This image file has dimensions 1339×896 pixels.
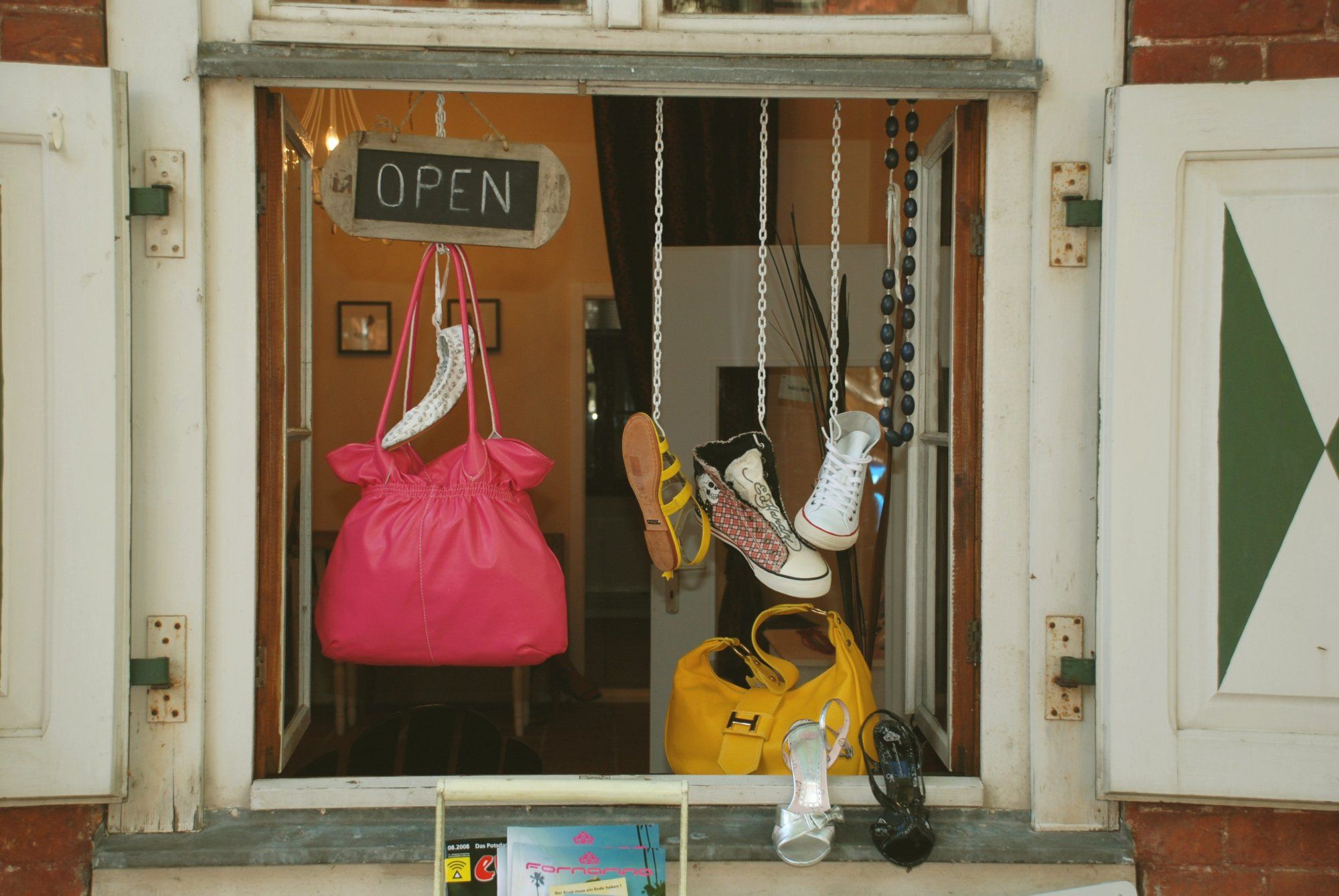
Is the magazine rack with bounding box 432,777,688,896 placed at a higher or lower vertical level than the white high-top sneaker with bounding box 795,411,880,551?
lower

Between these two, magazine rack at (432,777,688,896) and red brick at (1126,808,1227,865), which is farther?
red brick at (1126,808,1227,865)

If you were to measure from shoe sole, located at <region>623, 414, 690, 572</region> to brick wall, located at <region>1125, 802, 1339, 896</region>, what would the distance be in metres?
0.93

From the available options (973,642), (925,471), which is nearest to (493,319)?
(925,471)

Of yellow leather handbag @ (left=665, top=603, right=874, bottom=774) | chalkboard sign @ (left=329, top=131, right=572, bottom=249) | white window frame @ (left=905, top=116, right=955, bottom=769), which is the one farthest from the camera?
white window frame @ (left=905, top=116, right=955, bottom=769)

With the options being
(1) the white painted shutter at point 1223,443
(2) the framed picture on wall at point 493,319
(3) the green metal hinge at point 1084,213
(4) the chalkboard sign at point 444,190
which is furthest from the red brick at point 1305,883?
(2) the framed picture on wall at point 493,319

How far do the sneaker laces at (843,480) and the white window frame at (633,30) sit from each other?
2.36ft

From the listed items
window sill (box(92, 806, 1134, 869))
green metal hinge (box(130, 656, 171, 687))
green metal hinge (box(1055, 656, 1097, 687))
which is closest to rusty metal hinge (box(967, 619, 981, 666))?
green metal hinge (box(1055, 656, 1097, 687))

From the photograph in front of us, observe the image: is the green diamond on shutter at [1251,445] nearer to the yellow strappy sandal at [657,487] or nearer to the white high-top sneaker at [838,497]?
the white high-top sneaker at [838,497]

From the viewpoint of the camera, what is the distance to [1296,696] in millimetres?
1511

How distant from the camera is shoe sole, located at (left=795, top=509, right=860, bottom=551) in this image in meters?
1.85

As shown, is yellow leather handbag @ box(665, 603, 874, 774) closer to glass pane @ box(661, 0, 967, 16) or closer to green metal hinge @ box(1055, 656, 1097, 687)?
green metal hinge @ box(1055, 656, 1097, 687)

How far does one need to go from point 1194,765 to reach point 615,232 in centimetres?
246

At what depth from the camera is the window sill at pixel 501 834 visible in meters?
1.55

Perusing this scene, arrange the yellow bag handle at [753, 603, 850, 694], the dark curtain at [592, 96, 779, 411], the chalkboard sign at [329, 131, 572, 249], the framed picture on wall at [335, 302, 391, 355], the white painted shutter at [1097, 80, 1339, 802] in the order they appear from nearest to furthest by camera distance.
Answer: the white painted shutter at [1097, 80, 1339, 802]
the chalkboard sign at [329, 131, 572, 249]
the yellow bag handle at [753, 603, 850, 694]
the dark curtain at [592, 96, 779, 411]
the framed picture on wall at [335, 302, 391, 355]
